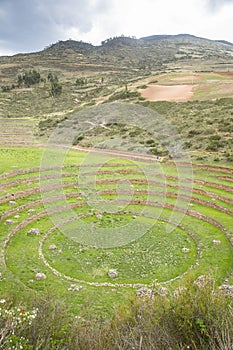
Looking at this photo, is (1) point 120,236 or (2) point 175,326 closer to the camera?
(2) point 175,326

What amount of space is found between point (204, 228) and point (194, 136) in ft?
88.3

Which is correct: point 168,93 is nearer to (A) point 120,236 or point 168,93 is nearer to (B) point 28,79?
(A) point 120,236

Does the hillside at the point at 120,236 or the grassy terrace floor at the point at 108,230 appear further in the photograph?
the grassy terrace floor at the point at 108,230

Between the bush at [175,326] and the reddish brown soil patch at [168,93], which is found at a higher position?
the reddish brown soil patch at [168,93]

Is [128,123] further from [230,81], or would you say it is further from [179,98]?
[230,81]

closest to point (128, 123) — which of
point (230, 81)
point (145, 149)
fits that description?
point (145, 149)

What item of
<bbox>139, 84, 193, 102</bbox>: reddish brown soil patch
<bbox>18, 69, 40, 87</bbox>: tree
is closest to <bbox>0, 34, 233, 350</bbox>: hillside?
<bbox>139, 84, 193, 102</bbox>: reddish brown soil patch

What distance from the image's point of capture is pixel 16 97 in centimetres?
10156

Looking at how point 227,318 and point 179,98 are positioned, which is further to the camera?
point 179,98

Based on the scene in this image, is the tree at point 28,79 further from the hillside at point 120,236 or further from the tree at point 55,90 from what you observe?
the hillside at point 120,236

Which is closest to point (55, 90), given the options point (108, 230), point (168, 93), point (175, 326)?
point (168, 93)

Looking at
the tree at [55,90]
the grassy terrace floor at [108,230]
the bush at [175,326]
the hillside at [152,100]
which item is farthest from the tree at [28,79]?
the bush at [175,326]

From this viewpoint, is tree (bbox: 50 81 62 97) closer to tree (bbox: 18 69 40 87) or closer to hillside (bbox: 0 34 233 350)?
tree (bbox: 18 69 40 87)

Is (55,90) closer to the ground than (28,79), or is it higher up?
closer to the ground
